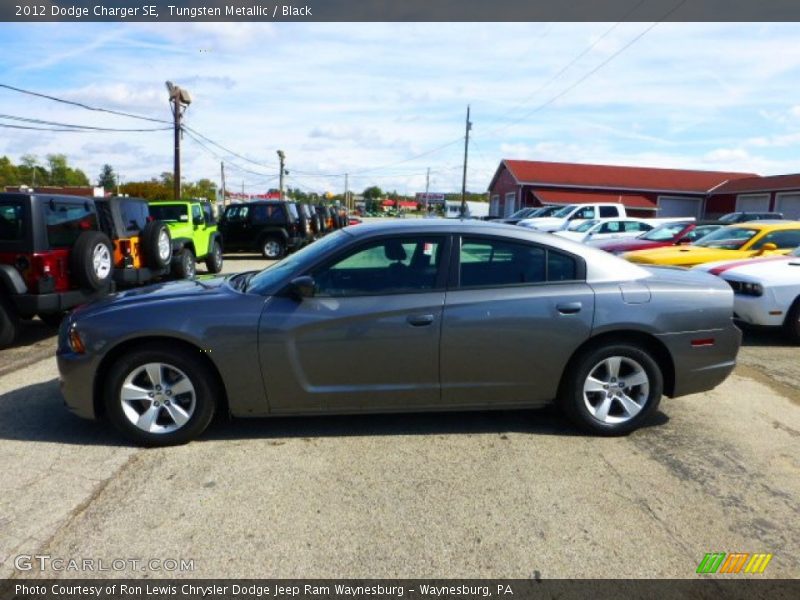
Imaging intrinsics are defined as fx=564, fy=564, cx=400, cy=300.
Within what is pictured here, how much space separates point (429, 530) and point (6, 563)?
6.51 ft

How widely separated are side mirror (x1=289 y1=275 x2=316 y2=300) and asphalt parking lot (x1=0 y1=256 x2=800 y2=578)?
102 centimetres

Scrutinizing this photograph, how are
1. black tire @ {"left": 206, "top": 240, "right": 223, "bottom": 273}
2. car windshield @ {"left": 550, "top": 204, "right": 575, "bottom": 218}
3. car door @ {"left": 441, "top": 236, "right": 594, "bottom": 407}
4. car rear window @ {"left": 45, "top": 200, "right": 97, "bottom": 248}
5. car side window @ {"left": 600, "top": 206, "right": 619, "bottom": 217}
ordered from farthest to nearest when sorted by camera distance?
car windshield @ {"left": 550, "top": 204, "right": 575, "bottom": 218} < car side window @ {"left": 600, "top": 206, "right": 619, "bottom": 217} < black tire @ {"left": 206, "top": 240, "right": 223, "bottom": 273} < car rear window @ {"left": 45, "top": 200, "right": 97, "bottom": 248} < car door @ {"left": 441, "top": 236, "right": 594, "bottom": 407}

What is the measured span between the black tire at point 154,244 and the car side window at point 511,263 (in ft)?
22.4

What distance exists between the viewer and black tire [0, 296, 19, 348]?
6.24m

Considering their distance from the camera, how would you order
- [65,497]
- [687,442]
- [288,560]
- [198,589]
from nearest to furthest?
1. [198,589]
2. [288,560]
3. [65,497]
4. [687,442]

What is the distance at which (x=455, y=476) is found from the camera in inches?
136

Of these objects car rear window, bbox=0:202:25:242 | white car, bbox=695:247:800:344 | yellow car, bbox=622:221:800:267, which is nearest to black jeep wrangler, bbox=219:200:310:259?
yellow car, bbox=622:221:800:267

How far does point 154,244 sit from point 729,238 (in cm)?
982

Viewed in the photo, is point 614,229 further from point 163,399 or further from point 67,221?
point 163,399

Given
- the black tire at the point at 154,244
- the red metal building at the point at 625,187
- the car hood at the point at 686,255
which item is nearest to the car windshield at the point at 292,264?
the black tire at the point at 154,244

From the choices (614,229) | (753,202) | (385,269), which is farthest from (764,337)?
(753,202)

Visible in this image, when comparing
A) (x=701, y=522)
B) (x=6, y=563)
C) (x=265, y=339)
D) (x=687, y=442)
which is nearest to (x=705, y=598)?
(x=701, y=522)

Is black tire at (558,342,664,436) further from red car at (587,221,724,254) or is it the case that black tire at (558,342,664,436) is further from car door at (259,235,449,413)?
red car at (587,221,724,254)

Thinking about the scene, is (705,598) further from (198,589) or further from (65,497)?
(65,497)
